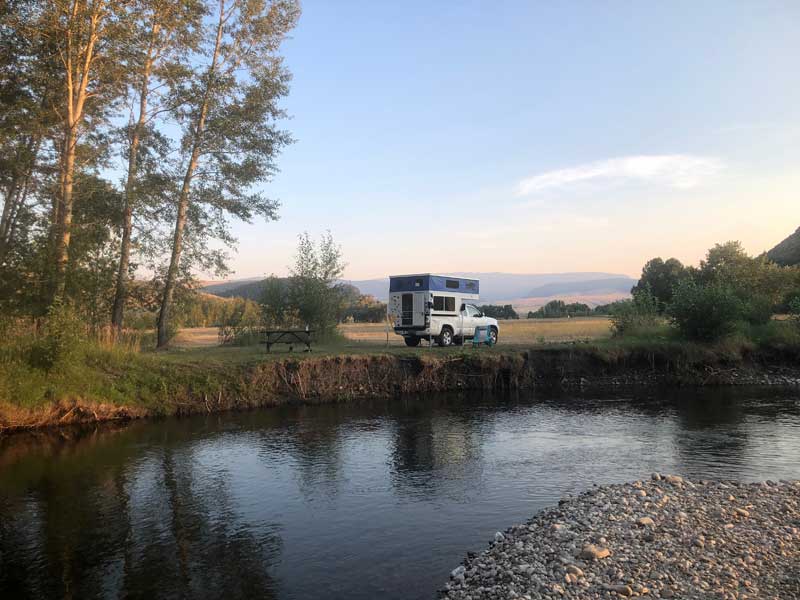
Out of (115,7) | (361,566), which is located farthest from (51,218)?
(361,566)

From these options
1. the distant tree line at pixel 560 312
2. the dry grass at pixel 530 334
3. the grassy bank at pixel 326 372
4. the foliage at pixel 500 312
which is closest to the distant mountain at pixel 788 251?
the distant tree line at pixel 560 312

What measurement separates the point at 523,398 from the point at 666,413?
16.6 feet

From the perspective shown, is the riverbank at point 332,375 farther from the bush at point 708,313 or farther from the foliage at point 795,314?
the foliage at point 795,314

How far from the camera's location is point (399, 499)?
10.3 m

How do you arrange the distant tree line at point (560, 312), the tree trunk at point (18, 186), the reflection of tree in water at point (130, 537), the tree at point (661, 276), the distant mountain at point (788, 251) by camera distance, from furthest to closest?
the distant tree line at point (560, 312)
the distant mountain at point (788, 251)
the tree at point (661, 276)
the tree trunk at point (18, 186)
the reflection of tree in water at point (130, 537)

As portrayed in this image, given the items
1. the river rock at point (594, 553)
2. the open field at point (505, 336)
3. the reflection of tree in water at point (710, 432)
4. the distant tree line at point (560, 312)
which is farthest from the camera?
the distant tree line at point (560, 312)

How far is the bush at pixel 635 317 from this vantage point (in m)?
29.5

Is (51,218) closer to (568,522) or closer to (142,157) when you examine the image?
(142,157)

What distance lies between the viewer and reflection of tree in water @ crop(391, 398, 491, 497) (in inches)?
450

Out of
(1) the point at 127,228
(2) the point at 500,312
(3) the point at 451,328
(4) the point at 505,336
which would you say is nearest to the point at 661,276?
(2) the point at 500,312

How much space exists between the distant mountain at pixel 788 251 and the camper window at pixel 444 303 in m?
53.0

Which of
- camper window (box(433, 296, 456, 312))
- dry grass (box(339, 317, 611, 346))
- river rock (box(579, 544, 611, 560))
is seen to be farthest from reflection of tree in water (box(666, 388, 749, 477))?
camper window (box(433, 296, 456, 312))

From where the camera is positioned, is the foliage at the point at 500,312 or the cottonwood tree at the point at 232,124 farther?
the foliage at the point at 500,312

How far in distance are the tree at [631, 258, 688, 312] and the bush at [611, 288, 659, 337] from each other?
2894 cm
